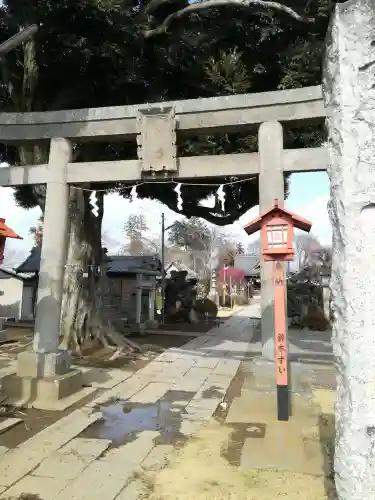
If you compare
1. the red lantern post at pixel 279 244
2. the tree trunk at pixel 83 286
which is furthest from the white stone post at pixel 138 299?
the red lantern post at pixel 279 244

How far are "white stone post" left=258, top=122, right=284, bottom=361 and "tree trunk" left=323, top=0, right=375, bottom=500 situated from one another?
4568 millimetres

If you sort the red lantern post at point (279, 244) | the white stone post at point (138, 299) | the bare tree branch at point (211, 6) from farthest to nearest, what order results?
the white stone post at point (138, 299)
the bare tree branch at point (211, 6)
the red lantern post at point (279, 244)

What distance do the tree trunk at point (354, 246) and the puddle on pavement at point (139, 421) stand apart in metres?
3.06

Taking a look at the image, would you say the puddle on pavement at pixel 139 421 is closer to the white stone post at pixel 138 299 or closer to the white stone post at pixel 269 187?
the white stone post at pixel 269 187

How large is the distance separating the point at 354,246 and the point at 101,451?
12.1ft

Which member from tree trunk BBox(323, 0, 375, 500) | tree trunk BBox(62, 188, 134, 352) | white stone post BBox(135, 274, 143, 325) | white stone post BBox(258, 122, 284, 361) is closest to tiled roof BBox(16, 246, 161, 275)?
white stone post BBox(135, 274, 143, 325)

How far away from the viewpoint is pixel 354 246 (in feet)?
7.98

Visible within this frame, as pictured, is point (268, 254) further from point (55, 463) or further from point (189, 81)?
point (189, 81)

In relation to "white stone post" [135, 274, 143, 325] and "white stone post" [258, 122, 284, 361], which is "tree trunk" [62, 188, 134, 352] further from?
"white stone post" [135, 274, 143, 325]

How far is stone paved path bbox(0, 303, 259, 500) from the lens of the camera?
370 centimetres

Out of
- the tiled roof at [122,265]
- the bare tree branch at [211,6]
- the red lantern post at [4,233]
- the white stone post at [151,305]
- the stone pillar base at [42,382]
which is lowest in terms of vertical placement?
the stone pillar base at [42,382]

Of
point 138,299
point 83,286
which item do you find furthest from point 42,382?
point 138,299

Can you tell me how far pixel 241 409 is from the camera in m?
6.21

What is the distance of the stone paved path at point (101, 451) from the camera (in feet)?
12.1
